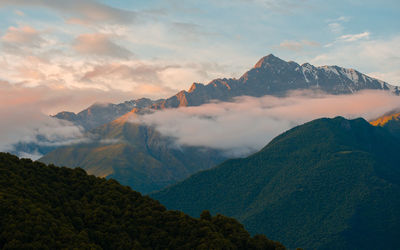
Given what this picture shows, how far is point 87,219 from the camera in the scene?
12188 cm

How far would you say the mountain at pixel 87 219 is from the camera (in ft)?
333

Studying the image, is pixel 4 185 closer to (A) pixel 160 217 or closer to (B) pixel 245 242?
(A) pixel 160 217

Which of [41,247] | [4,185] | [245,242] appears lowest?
[245,242]

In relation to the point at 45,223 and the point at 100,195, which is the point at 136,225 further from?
the point at 45,223

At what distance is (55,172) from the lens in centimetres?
14625

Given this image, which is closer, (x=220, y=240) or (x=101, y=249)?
(x=101, y=249)

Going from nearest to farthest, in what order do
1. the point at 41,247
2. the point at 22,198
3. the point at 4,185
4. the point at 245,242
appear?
the point at 41,247 → the point at 22,198 → the point at 4,185 → the point at 245,242

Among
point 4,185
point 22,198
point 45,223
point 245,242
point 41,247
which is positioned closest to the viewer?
point 41,247

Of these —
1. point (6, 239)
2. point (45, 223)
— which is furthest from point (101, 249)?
point (6, 239)

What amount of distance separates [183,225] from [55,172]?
43.5 metres

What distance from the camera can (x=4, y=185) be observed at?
4737 inches

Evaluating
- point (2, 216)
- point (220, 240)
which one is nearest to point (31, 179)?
point (2, 216)

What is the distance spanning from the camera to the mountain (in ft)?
333

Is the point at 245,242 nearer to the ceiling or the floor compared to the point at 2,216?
nearer to the floor
